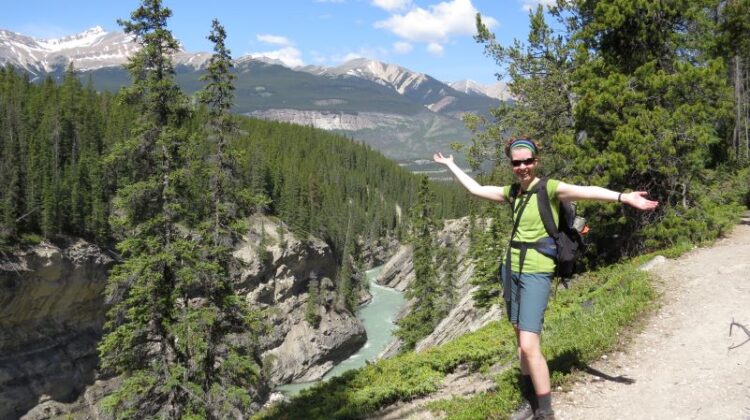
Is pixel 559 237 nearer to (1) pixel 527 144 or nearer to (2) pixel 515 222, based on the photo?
(2) pixel 515 222

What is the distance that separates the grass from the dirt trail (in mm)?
377

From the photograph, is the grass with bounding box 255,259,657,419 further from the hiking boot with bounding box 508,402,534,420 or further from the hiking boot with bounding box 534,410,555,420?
the hiking boot with bounding box 534,410,555,420

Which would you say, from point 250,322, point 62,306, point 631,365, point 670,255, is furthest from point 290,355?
point 631,365

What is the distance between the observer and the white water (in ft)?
212

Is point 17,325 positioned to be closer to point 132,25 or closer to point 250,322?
point 250,322

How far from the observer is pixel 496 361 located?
10.3m

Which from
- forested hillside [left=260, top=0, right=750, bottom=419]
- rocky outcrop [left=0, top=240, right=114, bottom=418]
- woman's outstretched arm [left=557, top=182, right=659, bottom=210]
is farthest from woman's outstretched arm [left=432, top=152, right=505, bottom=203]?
rocky outcrop [left=0, top=240, right=114, bottom=418]

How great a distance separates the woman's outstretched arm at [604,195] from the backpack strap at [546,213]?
14cm

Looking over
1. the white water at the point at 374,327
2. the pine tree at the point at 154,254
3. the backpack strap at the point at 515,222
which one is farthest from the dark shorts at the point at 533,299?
the white water at the point at 374,327

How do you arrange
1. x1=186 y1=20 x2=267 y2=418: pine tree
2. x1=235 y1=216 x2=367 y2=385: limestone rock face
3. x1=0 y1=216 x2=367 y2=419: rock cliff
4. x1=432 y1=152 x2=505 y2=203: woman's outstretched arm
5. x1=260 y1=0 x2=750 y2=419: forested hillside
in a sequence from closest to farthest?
1. x1=432 y1=152 x2=505 y2=203: woman's outstretched arm
2. x1=260 y1=0 x2=750 y2=419: forested hillside
3. x1=186 y1=20 x2=267 y2=418: pine tree
4. x1=0 y1=216 x2=367 y2=419: rock cliff
5. x1=235 y1=216 x2=367 y2=385: limestone rock face

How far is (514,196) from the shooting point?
19.6 ft

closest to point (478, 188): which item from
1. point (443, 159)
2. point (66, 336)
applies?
point (443, 159)

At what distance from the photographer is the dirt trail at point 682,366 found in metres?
6.36

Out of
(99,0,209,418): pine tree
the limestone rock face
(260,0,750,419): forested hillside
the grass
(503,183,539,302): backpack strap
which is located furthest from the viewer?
the limestone rock face
